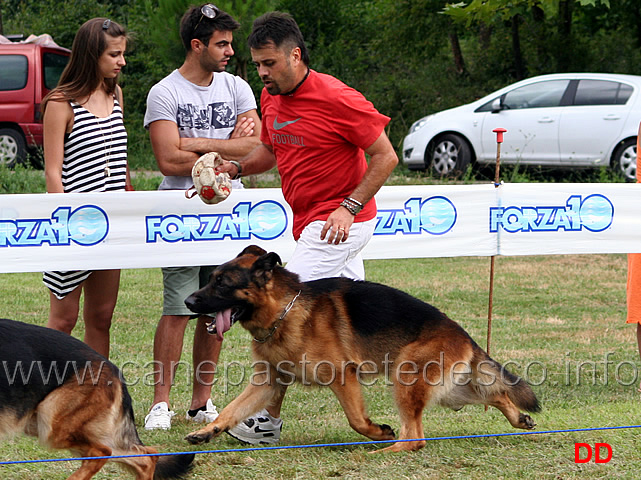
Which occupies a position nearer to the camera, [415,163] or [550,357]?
[550,357]

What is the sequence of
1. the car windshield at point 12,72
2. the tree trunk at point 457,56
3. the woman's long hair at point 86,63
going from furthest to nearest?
the tree trunk at point 457,56, the car windshield at point 12,72, the woman's long hair at point 86,63

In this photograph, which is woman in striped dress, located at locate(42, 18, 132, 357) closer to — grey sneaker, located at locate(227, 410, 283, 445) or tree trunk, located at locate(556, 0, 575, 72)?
grey sneaker, located at locate(227, 410, 283, 445)

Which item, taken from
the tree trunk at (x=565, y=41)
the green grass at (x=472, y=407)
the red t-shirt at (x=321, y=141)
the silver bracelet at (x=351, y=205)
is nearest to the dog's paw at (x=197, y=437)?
the green grass at (x=472, y=407)

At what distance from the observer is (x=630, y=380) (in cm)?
650

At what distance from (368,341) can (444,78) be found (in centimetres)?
1935

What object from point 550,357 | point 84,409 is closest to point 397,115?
point 550,357

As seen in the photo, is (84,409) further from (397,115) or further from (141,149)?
(397,115)

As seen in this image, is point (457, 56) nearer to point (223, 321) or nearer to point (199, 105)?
point (199, 105)

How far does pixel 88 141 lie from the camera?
5258mm

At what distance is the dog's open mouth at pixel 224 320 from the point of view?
4547 mm

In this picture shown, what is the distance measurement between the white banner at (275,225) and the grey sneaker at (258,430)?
1257 mm

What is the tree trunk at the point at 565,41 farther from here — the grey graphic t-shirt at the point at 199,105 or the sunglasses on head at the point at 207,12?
the sunglasses on head at the point at 207,12

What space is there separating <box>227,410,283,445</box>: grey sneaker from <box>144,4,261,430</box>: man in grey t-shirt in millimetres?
551

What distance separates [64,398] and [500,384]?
2.33 metres
